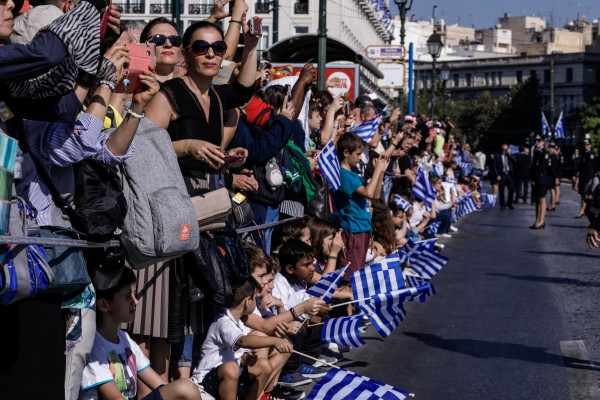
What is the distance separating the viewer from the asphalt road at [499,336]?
7.94 metres

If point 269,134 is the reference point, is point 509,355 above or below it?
below

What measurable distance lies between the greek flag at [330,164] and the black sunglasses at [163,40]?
3582 mm

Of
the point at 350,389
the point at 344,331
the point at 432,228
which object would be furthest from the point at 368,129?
the point at 432,228

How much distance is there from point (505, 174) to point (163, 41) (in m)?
29.1

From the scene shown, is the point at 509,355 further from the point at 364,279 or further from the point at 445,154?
the point at 445,154

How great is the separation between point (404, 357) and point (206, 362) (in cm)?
307

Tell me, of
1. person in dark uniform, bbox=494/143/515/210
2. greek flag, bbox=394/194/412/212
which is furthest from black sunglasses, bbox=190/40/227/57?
person in dark uniform, bbox=494/143/515/210

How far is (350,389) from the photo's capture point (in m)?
5.69

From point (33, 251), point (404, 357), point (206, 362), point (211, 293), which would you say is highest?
point (33, 251)

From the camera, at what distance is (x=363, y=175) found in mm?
12430

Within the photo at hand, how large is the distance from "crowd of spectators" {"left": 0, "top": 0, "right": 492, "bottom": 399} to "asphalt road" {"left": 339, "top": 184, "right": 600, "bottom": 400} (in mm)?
750

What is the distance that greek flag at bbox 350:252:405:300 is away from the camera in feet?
24.9

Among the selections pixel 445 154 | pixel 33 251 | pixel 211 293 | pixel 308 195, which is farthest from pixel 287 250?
pixel 445 154

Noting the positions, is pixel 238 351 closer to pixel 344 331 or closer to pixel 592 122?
pixel 344 331
